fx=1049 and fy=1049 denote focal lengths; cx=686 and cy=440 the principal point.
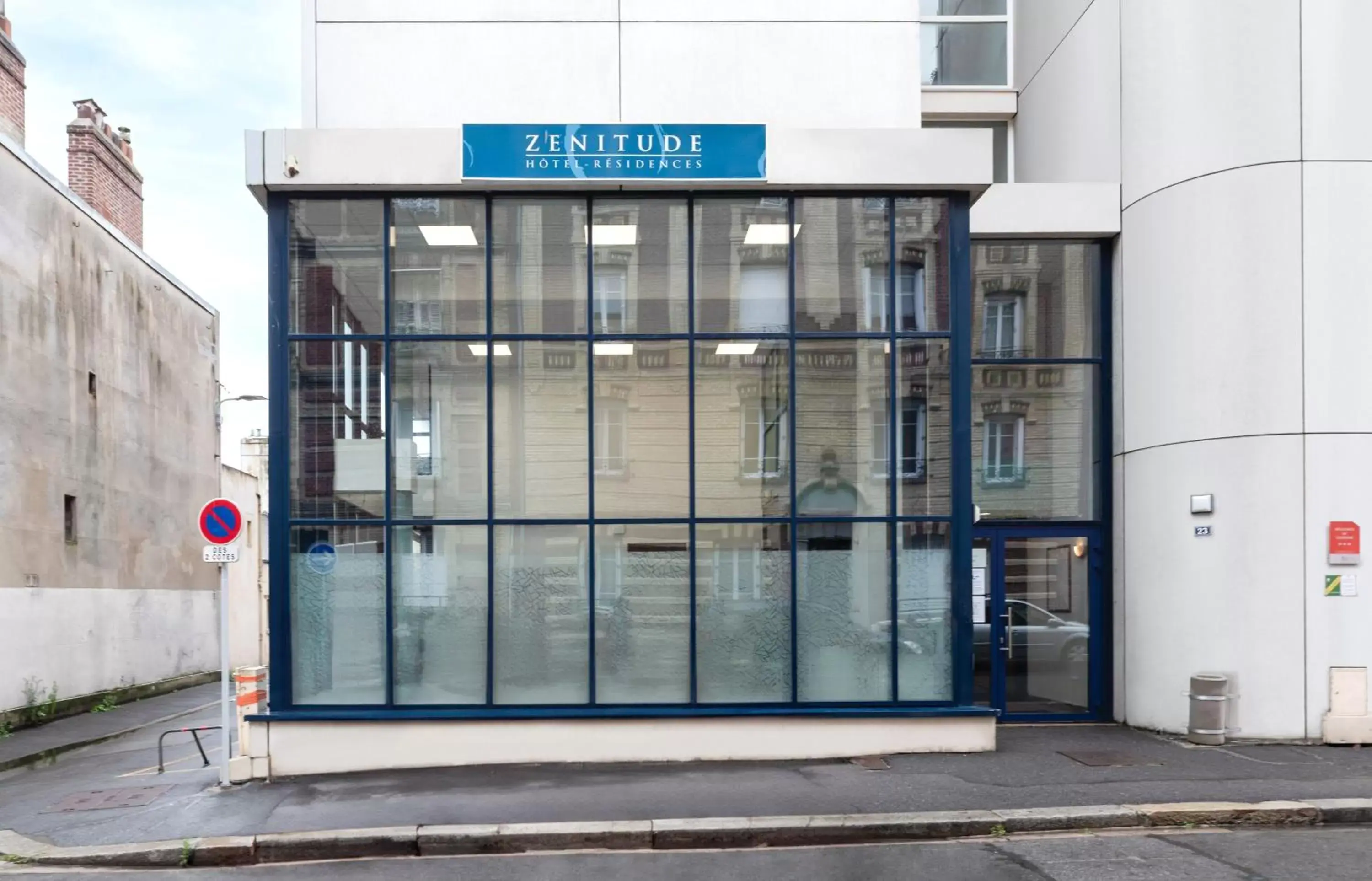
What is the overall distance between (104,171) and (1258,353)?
1984cm

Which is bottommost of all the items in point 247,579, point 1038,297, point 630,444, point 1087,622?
point 247,579

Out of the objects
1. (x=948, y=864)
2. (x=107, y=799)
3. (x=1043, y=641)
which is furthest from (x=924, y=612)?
(x=107, y=799)

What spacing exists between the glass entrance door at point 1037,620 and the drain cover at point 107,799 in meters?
8.70

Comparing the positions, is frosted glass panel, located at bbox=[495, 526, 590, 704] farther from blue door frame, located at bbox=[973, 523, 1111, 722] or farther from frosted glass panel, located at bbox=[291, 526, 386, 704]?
blue door frame, located at bbox=[973, 523, 1111, 722]

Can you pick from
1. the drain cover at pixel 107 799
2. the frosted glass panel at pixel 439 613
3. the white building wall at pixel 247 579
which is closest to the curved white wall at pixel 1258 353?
the frosted glass panel at pixel 439 613

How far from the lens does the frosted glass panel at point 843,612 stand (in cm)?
1045

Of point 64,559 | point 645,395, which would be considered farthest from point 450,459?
point 64,559

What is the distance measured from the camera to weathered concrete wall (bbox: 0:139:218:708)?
1571 cm

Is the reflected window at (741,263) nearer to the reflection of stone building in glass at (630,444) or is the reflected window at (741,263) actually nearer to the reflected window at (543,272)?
the reflection of stone building in glass at (630,444)

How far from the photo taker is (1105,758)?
9961mm

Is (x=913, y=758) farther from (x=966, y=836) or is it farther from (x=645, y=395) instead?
(x=645, y=395)

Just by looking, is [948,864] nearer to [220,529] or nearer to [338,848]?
[338,848]

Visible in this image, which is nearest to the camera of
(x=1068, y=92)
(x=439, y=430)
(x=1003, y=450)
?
(x=439, y=430)

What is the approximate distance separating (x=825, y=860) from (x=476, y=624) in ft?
14.7
